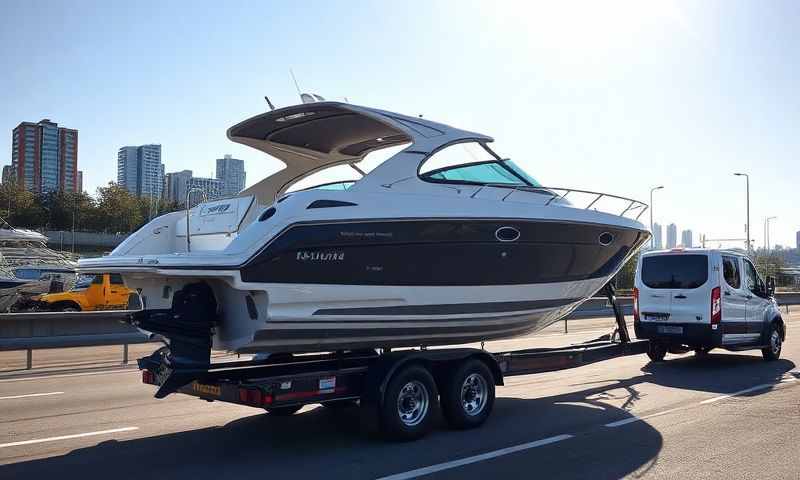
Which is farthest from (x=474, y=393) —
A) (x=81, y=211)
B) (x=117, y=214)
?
(x=81, y=211)

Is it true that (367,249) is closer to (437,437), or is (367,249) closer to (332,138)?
(437,437)

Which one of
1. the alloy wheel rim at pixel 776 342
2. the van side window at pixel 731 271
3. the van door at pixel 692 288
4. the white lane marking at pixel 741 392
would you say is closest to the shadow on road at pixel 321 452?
the white lane marking at pixel 741 392

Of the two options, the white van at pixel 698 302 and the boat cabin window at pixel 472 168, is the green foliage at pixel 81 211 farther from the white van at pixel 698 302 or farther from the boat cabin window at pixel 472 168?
the boat cabin window at pixel 472 168

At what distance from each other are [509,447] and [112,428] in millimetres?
4235

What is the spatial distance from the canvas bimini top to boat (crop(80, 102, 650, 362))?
0.02m

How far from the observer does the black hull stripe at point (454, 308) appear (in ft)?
23.6

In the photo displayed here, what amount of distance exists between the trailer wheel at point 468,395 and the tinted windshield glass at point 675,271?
588 centimetres

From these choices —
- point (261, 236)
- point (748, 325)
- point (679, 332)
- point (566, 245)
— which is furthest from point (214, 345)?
point (748, 325)

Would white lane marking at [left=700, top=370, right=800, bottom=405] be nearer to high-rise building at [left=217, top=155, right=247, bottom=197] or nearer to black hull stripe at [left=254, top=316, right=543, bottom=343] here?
black hull stripe at [left=254, top=316, right=543, bottom=343]

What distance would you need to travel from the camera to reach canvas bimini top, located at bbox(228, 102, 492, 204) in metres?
7.88

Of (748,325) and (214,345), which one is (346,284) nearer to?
(214,345)

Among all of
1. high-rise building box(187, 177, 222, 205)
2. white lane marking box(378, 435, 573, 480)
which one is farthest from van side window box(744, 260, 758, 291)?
high-rise building box(187, 177, 222, 205)

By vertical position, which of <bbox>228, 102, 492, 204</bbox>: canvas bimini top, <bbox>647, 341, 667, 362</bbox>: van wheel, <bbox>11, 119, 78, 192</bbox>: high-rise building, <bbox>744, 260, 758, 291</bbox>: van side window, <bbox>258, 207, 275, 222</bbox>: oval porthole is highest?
<bbox>11, 119, 78, 192</bbox>: high-rise building

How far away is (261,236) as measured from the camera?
651 cm
